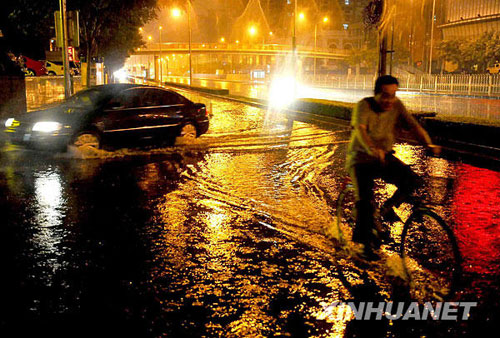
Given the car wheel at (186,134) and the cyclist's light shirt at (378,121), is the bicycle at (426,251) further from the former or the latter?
the car wheel at (186,134)

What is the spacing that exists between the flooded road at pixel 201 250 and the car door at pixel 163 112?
1797 millimetres

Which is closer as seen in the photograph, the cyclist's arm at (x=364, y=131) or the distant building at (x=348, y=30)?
the cyclist's arm at (x=364, y=131)

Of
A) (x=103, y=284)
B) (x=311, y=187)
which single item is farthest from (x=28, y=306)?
(x=311, y=187)

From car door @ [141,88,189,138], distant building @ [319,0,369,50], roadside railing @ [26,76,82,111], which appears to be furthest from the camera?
distant building @ [319,0,369,50]

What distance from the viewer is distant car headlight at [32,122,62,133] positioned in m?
11.6

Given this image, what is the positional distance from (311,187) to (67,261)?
16.0ft

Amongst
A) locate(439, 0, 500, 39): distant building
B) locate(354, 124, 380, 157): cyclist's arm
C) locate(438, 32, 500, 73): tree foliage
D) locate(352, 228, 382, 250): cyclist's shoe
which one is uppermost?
locate(439, 0, 500, 39): distant building

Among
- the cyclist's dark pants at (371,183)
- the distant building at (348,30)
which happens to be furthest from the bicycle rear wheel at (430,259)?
the distant building at (348,30)

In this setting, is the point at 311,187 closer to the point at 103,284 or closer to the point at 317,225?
the point at 317,225

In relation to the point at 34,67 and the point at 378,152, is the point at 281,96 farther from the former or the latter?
the point at 378,152

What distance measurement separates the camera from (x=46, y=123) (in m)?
11.7

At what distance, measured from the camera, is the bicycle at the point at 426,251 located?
15.3 feet

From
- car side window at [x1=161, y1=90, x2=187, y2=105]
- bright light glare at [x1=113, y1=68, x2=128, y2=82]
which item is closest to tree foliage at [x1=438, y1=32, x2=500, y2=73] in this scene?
bright light glare at [x1=113, y1=68, x2=128, y2=82]

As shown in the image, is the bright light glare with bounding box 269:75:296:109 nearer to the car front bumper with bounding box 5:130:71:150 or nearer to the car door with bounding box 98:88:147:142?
the car door with bounding box 98:88:147:142
